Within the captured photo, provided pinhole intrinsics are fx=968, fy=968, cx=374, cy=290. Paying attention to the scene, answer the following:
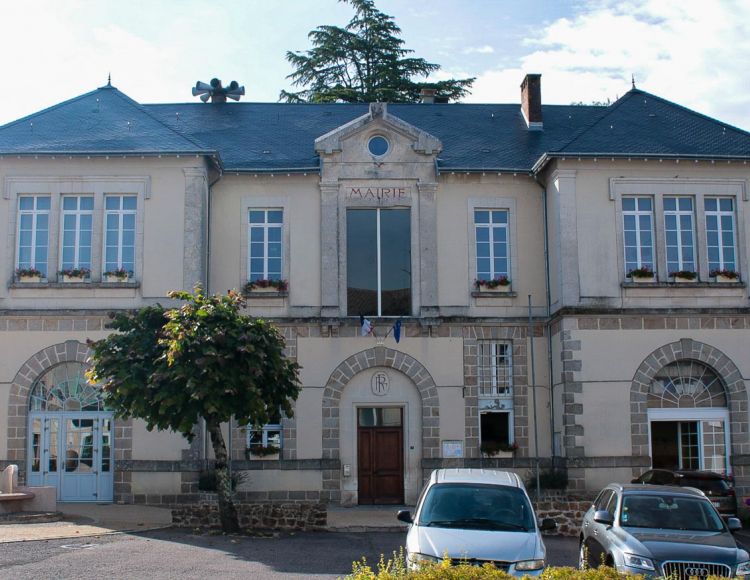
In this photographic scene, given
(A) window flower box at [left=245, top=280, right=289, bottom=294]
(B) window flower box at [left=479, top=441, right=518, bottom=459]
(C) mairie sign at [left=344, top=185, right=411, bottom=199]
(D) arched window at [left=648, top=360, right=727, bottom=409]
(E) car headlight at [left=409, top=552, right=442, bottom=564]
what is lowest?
(E) car headlight at [left=409, top=552, right=442, bottom=564]

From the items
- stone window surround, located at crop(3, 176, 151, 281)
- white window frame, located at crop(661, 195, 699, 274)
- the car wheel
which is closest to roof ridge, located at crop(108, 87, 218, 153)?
stone window surround, located at crop(3, 176, 151, 281)

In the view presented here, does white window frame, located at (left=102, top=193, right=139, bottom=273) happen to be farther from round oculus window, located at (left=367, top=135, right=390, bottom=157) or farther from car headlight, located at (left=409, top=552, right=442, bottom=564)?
car headlight, located at (left=409, top=552, right=442, bottom=564)

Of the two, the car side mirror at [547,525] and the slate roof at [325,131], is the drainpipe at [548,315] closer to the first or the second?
the slate roof at [325,131]

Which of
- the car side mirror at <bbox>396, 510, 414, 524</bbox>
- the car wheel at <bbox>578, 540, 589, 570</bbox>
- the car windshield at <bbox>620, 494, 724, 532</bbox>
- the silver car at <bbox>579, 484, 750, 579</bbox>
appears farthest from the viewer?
the car windshield at <bbox>620, 494, 724, 532</bbox>

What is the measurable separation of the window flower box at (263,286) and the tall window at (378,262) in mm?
1754

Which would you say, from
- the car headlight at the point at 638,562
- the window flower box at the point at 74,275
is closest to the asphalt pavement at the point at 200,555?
the car headlight at the point at 638,562

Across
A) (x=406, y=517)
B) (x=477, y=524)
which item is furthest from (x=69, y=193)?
(x=477, y=524)

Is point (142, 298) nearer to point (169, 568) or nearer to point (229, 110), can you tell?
point (229, 110)

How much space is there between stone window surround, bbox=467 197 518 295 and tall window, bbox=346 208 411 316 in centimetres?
158

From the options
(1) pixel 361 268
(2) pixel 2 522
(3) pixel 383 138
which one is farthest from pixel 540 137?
(2) pixel 2 522

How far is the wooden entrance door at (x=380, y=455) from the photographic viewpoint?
2428 cm

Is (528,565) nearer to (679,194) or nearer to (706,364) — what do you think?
(706,364)

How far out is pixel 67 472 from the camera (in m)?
23.5

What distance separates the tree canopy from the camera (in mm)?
18141
